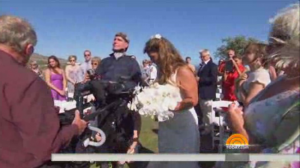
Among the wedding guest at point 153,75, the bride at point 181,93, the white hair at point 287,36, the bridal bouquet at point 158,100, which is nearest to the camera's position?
the white hair at point 287,36

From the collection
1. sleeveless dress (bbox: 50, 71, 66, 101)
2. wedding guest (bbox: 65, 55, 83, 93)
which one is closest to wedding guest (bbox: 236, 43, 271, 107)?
sleeveless dress (bbox: 50, 71, 66, 101)

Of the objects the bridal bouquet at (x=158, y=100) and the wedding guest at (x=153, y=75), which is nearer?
the bridal bouquet at (x=158, y=100)

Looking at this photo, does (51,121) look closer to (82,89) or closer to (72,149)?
(72,149)

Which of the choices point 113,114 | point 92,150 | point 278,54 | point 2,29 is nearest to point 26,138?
point 2,29

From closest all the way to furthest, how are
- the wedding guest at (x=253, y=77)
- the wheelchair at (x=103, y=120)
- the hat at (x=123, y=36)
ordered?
the wheelchair at (x=103, y=120) < the wedding guest at (x=253, y=77) < the hat at (x=123, y=36)

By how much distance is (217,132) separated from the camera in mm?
6922

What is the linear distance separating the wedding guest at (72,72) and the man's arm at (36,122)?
711cm

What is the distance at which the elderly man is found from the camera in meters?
1.96

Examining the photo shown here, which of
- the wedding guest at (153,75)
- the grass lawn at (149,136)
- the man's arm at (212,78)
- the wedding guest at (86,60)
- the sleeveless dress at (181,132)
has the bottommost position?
the grass lawn at (149,136)

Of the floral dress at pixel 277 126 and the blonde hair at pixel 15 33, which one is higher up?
the blonde hair at pixel 15 33

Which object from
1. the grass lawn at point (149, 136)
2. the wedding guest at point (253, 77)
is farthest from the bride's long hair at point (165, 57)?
the grass lawn at point (149, 136)

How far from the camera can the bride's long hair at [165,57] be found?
3.62m

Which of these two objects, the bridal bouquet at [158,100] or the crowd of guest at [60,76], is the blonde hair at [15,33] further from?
the crowd of guest at [60,76]

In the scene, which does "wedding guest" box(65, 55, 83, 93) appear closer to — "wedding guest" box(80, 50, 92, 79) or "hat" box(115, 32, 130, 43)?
"wedding guest" box(80, 50, 92, 79)
